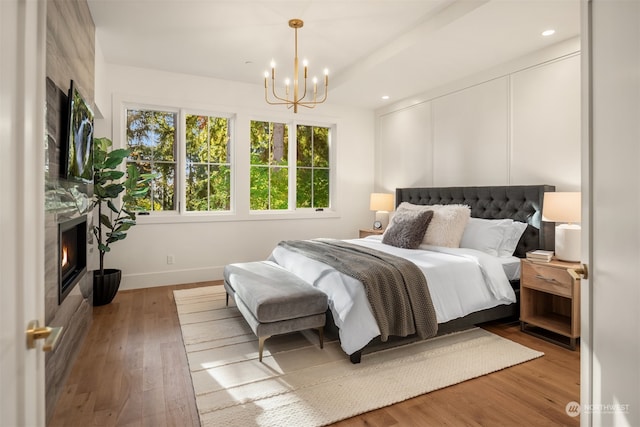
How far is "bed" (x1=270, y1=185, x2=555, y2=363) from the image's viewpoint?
243 cm

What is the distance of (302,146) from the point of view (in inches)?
218

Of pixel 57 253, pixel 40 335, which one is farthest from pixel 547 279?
pixel 57 253

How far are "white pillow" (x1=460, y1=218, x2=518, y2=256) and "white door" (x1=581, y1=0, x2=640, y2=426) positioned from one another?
7.52 ft

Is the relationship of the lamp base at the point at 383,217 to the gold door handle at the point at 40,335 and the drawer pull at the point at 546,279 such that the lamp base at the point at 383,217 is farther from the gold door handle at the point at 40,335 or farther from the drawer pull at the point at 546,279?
the gold door handle at the point at 40,335

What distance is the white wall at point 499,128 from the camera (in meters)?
3.32

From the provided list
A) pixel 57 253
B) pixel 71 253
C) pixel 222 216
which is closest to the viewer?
pixel 57 253

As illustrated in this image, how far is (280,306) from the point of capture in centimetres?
246

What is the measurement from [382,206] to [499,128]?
6.17 feet

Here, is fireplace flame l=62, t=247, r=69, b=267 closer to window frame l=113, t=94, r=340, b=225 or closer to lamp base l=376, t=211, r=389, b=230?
window frame l=113, t=94, r=340, b=225

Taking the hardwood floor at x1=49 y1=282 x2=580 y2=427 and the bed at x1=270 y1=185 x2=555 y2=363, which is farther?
the bed at x1=270 y1=185 x2=555 y2=363

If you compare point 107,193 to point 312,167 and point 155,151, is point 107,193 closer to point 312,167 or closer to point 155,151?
point 155,151

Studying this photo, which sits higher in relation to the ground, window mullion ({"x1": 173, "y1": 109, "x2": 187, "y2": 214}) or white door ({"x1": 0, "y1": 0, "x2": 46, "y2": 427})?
window mullion ({"x1": 173, "y1": 109, "x2": 187, "y2": 214})

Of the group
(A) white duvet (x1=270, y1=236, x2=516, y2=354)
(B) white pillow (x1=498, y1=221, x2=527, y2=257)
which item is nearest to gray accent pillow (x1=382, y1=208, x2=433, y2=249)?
(A) white duvet (x1=270, y1=236, x2=516, y2=354)

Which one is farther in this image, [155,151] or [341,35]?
[155,151]
